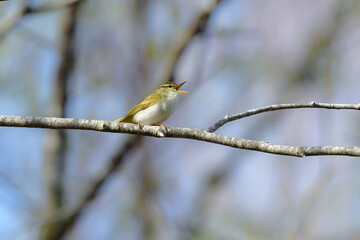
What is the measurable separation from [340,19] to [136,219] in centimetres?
663

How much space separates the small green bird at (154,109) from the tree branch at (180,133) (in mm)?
1853

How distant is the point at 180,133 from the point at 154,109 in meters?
2.08

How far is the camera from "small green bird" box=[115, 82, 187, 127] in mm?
5176

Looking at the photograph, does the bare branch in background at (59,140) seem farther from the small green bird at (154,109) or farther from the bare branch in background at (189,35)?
the bare branch in background at (189,35)

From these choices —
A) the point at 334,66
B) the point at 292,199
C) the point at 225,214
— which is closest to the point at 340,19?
the point at 334,66

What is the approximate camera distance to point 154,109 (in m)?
5.27

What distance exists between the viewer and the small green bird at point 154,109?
204 inches

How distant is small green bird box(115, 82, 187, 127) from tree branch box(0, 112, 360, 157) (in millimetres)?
1853

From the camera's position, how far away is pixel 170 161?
29.6 ft

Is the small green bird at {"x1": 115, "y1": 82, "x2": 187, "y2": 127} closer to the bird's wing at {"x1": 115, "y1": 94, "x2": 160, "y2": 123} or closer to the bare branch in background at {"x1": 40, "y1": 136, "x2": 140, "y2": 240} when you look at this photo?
the bird's wing at {"x1": 115, "y1": 94, "x2": 160, "y2": 123}

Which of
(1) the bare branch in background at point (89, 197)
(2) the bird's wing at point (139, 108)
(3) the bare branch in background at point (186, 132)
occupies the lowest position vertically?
(3) the bare branch in background at point (186, 132)

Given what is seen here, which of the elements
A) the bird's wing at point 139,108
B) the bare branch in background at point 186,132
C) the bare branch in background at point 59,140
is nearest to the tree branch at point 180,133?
the bare branch in background at point 186,132

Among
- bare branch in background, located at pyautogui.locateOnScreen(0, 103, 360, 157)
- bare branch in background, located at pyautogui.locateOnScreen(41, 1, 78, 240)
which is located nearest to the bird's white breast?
bare branch in background, located at pyautogui.locateOnScreen(41, 1, 78, 240)

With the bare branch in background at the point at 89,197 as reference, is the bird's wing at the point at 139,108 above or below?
above
